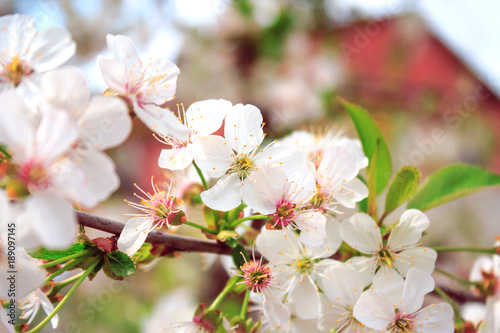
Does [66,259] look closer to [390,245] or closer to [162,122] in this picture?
Result: [162,122]

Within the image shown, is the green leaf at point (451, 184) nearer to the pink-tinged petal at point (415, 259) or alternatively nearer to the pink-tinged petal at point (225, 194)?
the pink-tinged petal at point (415, 259)

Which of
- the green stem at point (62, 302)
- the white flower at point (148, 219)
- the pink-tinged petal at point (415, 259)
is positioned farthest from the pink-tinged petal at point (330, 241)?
the green stem at point (62, 302)

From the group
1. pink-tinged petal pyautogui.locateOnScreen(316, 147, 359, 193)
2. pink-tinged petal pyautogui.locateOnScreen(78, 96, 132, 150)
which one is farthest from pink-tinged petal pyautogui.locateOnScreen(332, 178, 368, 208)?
pink-tinged petal pyautogui.locateOnScreen(78, 96, 132, 150)

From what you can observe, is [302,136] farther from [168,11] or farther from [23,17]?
[168,11]

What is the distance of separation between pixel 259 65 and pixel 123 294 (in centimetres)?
173

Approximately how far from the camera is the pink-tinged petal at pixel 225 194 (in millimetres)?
587

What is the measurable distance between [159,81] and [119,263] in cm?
27

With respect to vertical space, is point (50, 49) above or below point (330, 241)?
above

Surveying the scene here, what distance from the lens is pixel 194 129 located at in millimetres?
625

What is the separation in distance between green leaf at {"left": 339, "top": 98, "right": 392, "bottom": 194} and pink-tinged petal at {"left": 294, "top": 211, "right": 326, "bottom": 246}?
0.83ft

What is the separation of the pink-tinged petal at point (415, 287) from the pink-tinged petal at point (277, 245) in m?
0.17

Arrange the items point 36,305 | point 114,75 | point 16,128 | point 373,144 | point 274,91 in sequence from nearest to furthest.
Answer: point 16,128
point 114,75
point 36,305
point 373,144
point 274,91

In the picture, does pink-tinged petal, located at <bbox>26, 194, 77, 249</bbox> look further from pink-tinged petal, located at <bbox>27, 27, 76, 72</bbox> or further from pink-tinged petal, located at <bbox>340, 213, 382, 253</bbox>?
pink-tinged petal, located at <bbox>340, 213, 382, 253</bbox>

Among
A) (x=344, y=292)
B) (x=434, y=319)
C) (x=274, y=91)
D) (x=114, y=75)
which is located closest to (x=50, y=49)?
(x=114, y=75)
